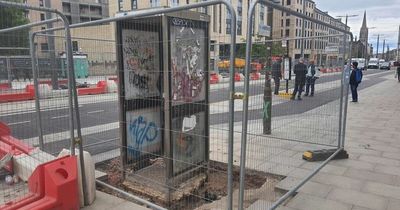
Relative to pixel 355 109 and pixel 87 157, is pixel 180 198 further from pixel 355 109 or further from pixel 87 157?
pixel 355 109

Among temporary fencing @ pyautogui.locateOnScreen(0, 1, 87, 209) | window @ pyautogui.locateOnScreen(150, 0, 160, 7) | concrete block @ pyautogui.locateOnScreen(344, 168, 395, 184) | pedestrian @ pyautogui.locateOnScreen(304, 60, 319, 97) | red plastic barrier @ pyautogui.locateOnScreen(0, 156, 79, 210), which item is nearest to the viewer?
red plastic barrier @ pyautogui.locateOnScreen(0, 156, 79, 210)

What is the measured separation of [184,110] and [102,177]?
5.42 feet

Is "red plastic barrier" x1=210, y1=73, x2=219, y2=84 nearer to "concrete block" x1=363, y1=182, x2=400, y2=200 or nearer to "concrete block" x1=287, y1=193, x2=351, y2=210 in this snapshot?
"concrete block" x1=287, y1=193, x2=351, y2=210

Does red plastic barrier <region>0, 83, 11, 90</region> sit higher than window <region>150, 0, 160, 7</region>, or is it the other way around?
window <region>150, 0, 160, 7</region>

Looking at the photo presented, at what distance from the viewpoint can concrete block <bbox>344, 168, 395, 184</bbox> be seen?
5027 mm

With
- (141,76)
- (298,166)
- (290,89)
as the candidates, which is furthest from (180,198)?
(290,89)

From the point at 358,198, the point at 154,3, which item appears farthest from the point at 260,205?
the point at 154,3

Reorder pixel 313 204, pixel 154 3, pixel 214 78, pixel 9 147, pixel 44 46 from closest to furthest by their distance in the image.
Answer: pixel 313 204 < pixel 214 78 < pixel 9 147 < pixel 44 46 < pixel 154 3

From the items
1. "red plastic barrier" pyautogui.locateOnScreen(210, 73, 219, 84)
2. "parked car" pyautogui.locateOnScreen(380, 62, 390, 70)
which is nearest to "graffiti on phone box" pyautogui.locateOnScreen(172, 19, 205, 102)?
"red plastic barrier" pyautogui.locateOnScreen(210, 73, 219, 84)

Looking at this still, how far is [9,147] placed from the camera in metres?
5.13

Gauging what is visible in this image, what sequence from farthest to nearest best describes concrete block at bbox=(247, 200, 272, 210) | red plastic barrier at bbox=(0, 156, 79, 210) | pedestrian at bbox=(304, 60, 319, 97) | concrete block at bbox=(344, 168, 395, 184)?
pedestrian at bbox=(304, 60, 319, 97), concrete block at bbox=(344, 168, 395, 184), concrete block at bbox=(247, 200, 272, 210), red plastic barrier at bbox=(0, 156, 79, 210)

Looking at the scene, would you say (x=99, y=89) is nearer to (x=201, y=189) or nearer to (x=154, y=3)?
(x=201, y=189)

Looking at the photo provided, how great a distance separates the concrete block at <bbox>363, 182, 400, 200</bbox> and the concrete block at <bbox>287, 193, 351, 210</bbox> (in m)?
0.73

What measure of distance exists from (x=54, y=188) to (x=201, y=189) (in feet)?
6.59
